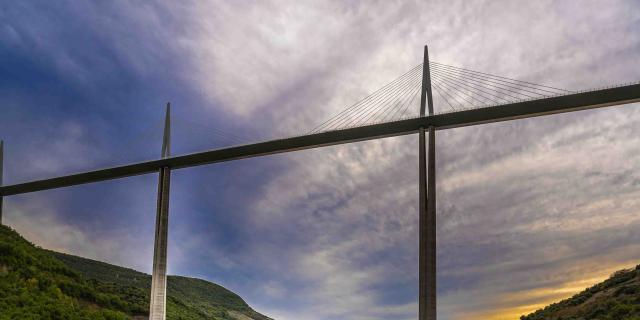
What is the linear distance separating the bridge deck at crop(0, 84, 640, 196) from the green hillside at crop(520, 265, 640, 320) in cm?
988

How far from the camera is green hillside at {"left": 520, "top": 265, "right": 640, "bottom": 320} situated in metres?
29.1

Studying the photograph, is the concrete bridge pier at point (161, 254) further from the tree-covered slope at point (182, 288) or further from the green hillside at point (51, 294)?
the tree-covered slope at point (182, 288)

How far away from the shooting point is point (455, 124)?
27062 millimetres

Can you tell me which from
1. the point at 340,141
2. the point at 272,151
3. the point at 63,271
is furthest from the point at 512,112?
the point at 63,271

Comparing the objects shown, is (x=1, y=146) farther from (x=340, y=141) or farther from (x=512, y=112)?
(x=512, y=112)

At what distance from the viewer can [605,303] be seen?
104 feet

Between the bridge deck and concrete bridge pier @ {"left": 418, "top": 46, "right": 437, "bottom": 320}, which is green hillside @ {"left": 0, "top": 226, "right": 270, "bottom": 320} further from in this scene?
concrete bridge pier @ {"left": 418, "top": 46, "right": 437, "bottom": 320}

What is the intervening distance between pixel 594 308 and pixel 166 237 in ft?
79.8

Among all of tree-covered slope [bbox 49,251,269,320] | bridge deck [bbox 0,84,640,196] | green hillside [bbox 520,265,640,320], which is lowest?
green hillside [bbox 520,265,640,320]

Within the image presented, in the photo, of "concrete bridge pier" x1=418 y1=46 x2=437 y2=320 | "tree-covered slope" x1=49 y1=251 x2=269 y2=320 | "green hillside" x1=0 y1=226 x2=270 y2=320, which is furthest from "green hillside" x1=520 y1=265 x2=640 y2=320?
"tree-covered slope" x1=49 y1=251 x2=269 y2=320

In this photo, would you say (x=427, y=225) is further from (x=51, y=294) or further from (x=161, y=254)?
(x=51, y=294)

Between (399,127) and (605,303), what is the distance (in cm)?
1484

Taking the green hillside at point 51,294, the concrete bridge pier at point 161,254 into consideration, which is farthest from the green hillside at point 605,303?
the green hillside at point 51,294

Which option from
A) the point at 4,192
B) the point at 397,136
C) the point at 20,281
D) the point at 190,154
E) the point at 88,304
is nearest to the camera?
the point at 397,136
